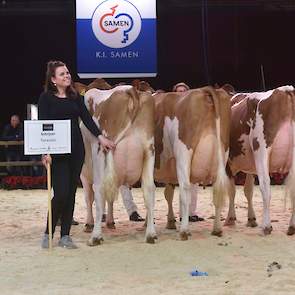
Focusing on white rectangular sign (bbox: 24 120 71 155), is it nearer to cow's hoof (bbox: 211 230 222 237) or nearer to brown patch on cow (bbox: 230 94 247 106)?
cow's hoof (bbox: 211 230 222 237)

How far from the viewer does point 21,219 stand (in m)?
7.68

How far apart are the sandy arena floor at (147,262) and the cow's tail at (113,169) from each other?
1.61 feet

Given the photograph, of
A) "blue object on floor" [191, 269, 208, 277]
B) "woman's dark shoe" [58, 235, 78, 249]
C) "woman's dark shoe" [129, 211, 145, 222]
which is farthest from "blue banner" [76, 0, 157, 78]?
"blue object on floor" [191, 269, 208, 277]

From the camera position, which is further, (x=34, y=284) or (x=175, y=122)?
(x=175, y=122)

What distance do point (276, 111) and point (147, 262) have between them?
2.12 meters

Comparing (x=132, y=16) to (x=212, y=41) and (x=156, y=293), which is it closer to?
(x=212, y=41)

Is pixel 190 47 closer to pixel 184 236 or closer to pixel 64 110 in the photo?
pixel 184 236

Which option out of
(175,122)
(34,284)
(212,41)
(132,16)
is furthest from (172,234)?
(212,41)

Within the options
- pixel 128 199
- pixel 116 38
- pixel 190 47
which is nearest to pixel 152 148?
pixel 128 199

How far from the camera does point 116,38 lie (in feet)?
38.6

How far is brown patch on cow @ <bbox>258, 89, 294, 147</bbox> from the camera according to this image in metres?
6.20

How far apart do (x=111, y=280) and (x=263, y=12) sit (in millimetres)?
10637

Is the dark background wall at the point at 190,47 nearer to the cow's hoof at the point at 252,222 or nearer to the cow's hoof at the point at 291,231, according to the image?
the cow's hoof at the point at 252,222

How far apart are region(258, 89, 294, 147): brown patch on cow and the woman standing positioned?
5.38 ft
